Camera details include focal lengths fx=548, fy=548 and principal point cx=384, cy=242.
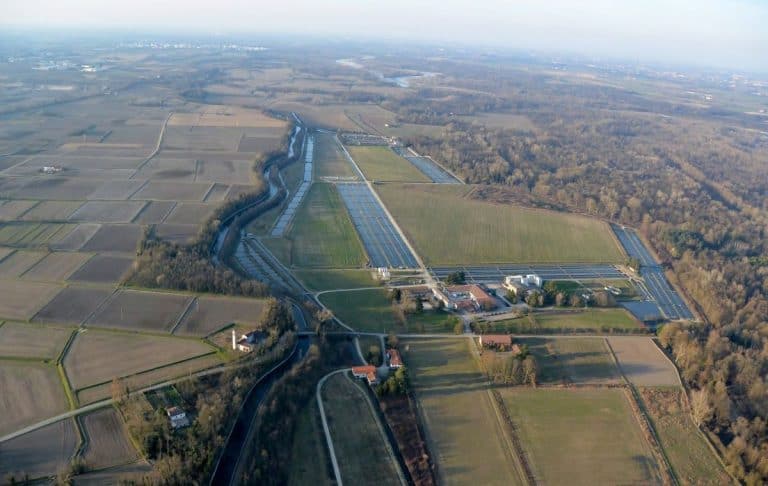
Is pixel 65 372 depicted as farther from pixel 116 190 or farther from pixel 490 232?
pixel 490 232

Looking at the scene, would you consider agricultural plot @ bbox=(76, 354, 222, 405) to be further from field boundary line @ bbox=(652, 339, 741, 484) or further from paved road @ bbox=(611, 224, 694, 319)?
paved road @ bbox=(611, 224, 694, 319)

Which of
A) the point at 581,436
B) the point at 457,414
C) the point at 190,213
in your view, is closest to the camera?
the point at 581,436

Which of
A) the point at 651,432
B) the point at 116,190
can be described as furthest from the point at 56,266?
the point at 651,432

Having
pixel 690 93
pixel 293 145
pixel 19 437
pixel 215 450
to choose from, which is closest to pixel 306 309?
pixel 215 450

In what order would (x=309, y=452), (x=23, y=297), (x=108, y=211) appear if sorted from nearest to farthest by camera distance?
(x=309, y=452) < (x=23, y=297) < (x=108, y=211)

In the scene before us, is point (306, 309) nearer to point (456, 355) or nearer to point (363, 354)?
point (363, 354)

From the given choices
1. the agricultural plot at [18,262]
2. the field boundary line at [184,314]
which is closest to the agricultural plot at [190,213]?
the agricultural plot at [18,262]

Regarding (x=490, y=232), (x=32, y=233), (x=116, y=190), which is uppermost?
(x=116, y=190)
